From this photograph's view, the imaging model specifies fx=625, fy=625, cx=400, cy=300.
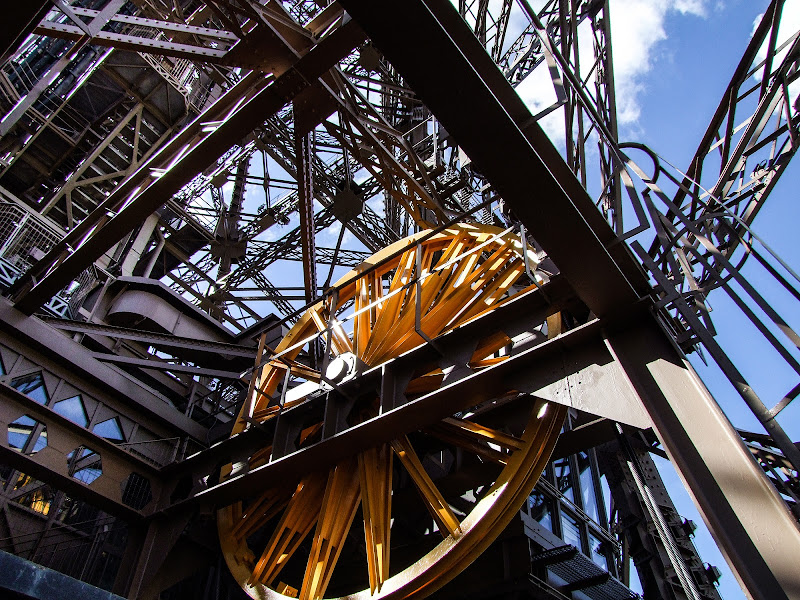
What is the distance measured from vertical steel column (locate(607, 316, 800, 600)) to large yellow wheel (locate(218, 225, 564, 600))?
1.61 metres

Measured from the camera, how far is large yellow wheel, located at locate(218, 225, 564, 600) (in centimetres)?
668

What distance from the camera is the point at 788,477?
7020mm

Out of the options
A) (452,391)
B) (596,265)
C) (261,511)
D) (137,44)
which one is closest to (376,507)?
(452,391)

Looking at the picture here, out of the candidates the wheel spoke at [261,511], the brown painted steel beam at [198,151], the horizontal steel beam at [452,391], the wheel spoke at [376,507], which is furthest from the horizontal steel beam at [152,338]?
the wheel spoke at [376,507]

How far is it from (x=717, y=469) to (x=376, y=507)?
4.27 meters

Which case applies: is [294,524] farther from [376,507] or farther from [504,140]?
[504,140]

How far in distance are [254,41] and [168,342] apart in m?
5.89

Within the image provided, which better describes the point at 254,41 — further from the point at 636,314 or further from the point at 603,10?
the point at 636,314

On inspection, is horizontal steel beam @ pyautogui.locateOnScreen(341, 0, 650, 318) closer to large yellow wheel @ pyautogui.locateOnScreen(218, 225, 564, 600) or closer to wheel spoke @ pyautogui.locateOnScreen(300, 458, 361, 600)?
large yellow wheel @ pyautogui.locateOnScreen(218, 225, 564, 600)

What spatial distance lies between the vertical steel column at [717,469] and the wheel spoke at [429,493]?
279cm

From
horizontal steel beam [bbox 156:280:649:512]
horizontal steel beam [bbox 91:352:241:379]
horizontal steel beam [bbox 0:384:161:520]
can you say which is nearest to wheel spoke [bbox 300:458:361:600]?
horizontal steel beam [bbox 156:280:649:512]

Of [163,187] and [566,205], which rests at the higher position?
[163,187]

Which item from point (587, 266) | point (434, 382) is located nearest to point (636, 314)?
point (587, 266)

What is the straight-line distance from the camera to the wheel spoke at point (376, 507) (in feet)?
22.6
